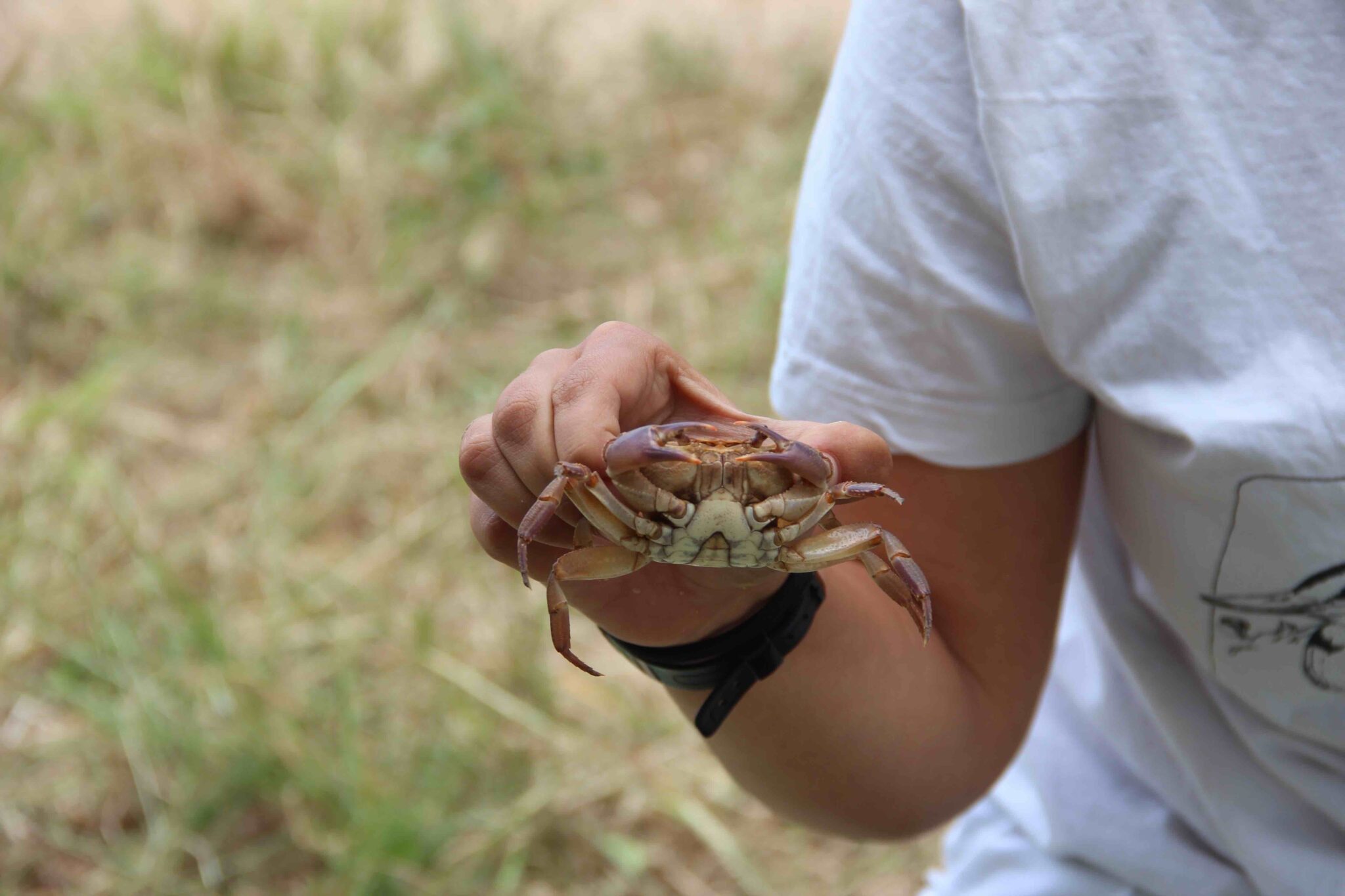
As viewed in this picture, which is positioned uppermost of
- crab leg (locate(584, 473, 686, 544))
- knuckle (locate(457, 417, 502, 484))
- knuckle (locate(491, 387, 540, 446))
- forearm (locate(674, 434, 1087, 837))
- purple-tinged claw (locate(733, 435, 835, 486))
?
knuckle (locate(491, 387, 540, 446))

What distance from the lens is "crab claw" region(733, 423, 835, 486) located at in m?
0.93

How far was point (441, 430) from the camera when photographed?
316 cm

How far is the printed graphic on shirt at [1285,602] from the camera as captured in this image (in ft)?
3.53

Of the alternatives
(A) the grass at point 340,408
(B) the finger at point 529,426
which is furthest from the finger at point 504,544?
(A) the grass at point 340,408

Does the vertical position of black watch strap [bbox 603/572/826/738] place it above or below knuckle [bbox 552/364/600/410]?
below

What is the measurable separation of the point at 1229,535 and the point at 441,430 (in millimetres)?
2332

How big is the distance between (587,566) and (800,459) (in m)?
0.20

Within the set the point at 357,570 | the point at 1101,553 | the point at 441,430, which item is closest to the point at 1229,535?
the point at 1101,553

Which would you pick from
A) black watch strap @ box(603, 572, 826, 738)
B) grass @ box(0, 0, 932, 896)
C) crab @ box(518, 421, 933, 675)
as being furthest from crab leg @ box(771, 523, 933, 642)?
grass @ box(0, 0, 932, 896)

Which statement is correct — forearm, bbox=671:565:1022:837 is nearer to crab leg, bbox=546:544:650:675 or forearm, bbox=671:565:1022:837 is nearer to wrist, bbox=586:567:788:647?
wrist, bbox=586:567:788:647

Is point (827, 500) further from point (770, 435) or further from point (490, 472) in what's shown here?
point (490, 472)

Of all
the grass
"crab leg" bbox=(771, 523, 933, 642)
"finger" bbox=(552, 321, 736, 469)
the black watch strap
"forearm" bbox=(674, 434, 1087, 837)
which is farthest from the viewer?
the grass

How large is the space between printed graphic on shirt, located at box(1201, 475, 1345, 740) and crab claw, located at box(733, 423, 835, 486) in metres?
0.44

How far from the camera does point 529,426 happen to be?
36.4 inches
